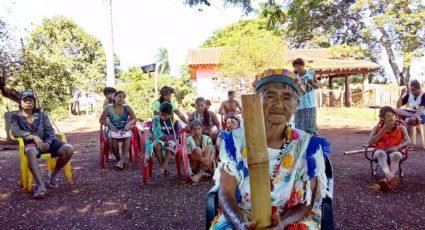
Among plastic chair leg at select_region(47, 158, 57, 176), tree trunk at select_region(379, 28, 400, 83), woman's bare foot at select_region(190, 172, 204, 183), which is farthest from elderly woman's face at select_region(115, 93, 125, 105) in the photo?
tree trunk at select_region(379, 28, 400, 83)

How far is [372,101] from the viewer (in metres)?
21.7

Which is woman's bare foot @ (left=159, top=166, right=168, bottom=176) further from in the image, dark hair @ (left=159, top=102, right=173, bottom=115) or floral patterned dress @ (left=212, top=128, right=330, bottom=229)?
floral patterned dress @ (left=212, top=128, right=330, bottom=229)

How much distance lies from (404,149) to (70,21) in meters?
23.8

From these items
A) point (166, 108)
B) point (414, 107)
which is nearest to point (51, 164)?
point (166, 108)

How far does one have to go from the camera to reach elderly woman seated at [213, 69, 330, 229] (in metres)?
1.89

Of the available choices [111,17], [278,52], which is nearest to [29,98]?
[111,17]

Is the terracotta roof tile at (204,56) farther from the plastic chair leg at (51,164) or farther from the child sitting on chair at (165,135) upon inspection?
the plastic chair leg at (51,164)

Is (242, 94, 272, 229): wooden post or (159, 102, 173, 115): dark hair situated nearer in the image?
(242, 94, 272, 229): wooden post

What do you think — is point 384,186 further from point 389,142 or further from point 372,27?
point 372,27

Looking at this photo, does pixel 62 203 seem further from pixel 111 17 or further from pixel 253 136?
pixel 111 17

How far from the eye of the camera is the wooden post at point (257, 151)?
1127 millimetres

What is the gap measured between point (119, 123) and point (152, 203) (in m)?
2.55

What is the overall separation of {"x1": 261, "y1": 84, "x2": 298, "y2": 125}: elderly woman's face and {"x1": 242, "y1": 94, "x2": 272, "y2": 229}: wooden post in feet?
2.69

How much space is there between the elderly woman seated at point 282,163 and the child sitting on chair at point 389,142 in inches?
123
